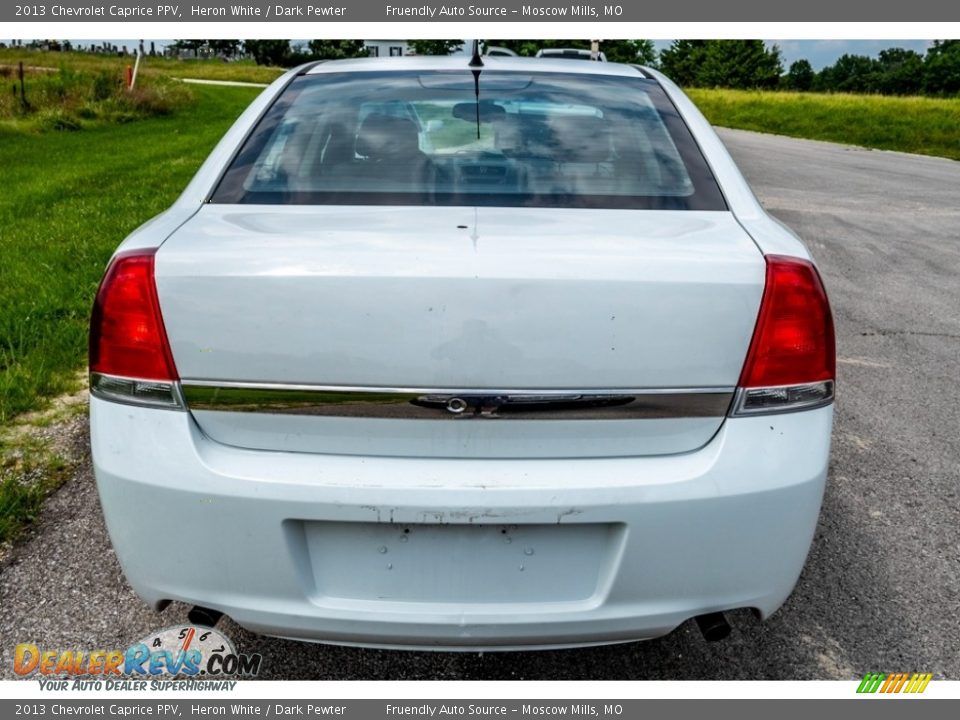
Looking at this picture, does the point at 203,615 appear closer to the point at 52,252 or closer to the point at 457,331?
the point at 457,331

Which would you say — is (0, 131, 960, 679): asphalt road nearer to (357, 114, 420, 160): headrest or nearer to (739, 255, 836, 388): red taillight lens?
(739, 255, 836, 388): red taillight lens

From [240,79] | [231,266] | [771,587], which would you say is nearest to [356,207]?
[231,266]

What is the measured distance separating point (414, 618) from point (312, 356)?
23.9 inches

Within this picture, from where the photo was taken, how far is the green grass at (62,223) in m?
4.36

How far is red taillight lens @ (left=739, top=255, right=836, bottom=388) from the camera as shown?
1819 mm

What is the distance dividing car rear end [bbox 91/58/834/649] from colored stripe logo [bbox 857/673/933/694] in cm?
58

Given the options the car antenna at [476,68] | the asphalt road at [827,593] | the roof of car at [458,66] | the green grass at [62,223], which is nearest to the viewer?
the asphalt road at [827,593]

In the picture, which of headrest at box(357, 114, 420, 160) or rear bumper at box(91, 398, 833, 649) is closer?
rear bumper at box(91, 398, 833, 649)

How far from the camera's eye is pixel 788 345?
72.9 inches

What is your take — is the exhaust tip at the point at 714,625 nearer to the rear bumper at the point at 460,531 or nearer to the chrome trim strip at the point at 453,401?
the rear bumper at the point at 460,531

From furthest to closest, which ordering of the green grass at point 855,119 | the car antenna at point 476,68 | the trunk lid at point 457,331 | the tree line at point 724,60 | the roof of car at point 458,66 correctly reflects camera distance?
the tree line at point 724,60 → the green grass at point 855,119 → the roof of car at point 458,66 → the car antenna at point 476,68 → the trunk lid at point 457,331

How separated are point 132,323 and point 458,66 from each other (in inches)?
62.1

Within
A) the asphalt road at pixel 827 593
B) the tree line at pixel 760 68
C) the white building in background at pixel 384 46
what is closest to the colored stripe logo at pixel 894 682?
the asphalt road at pixel 827 593

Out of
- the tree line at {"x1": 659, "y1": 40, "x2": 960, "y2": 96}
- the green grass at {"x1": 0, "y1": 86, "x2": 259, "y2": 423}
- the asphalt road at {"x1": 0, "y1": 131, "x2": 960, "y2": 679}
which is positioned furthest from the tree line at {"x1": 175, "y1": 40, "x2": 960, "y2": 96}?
the asphalt road at {"x1": 0, "y1": 131, "x2": 960, "y2": 679}
